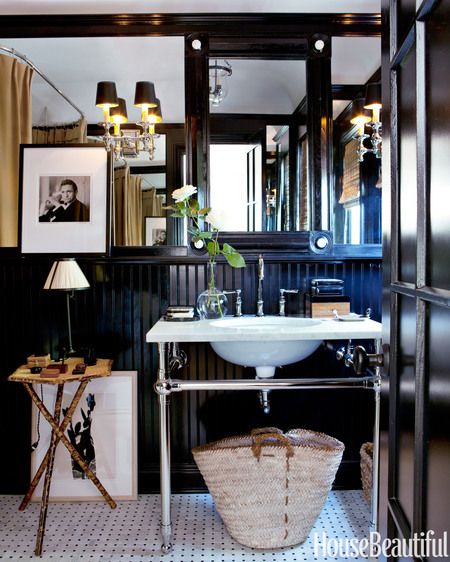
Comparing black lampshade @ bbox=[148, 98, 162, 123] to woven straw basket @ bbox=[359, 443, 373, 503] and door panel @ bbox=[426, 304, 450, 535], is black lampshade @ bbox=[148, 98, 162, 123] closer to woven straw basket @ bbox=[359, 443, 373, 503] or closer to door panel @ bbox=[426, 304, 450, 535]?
woven straw basket @ bbox=[359, 443, 373, 503]

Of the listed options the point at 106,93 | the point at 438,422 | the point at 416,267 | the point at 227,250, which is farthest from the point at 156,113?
the point at 438,422

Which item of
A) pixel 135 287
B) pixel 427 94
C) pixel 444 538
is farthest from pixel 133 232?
pixel 444 538

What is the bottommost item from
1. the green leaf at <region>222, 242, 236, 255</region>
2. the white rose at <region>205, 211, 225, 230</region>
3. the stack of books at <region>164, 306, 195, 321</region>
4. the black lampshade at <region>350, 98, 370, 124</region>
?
the stack of books at <region>164, 306, 195, 321</region>

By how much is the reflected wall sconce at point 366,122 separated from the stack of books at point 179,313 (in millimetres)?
1109

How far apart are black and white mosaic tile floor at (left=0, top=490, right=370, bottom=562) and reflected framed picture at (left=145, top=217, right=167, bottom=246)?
4.13ft

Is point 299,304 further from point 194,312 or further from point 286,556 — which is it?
point 286,556

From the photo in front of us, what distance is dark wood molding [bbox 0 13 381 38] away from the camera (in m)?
2.37

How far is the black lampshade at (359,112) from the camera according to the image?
2.40 m

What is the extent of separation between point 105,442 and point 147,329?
586 millimetres

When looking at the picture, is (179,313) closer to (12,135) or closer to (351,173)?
(351,173)

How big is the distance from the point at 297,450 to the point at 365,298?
895 millimetres

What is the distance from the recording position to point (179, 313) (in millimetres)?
2240

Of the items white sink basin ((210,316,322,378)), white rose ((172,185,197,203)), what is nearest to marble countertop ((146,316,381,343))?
white sink basin ((210,316,322,378))

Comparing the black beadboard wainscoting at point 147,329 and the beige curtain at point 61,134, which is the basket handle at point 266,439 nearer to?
the black beadboard wainscoting at point 147,329
